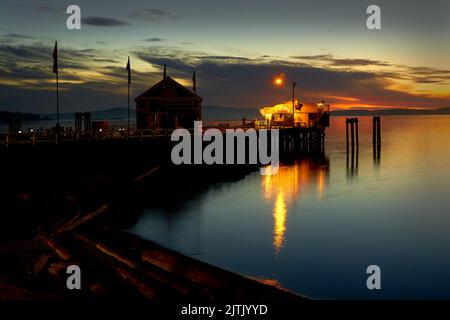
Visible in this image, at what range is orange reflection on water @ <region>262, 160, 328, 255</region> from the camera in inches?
1128

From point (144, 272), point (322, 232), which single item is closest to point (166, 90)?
point (322, 232)

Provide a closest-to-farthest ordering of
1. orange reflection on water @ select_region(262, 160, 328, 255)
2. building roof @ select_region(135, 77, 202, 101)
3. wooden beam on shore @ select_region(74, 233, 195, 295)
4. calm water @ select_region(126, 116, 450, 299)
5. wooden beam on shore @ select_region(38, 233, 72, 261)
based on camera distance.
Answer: wooden beam on shore @ select_region(74, 233, 195, 295) → wooden beam on shore @ select_region(38, 233, 72, 261) → calm water @ select_region(126, 116, 450, 299) → orange reflection on water @ select_region(262, 160, 328, 255) → building roof @ select_region(135, 77, 202, 101)

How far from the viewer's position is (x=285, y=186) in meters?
43.6

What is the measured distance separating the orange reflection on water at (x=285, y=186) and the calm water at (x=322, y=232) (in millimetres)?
84

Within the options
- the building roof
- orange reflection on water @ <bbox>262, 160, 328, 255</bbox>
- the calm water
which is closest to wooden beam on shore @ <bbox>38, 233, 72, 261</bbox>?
the calm water

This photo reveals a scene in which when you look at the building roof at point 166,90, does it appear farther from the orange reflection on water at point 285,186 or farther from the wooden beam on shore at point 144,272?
the wooden beam on shore at point 144,272

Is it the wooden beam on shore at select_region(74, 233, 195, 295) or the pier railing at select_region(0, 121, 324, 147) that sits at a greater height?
the pier railing at select_region(0, 121, 324, 147)

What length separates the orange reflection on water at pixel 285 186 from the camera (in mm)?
28648

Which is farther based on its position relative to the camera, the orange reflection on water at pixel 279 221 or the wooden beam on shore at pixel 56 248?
the orange reflection on water at pixel 279 221

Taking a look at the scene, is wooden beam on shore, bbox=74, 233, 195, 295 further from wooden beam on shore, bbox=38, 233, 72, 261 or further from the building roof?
the building roof

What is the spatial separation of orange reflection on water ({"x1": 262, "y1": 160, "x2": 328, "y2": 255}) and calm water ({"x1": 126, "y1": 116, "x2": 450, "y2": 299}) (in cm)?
8

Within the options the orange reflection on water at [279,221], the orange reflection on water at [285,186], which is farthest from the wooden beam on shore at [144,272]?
the orange reflection on water at [279,221]

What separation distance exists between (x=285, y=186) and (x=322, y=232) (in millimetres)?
16249
